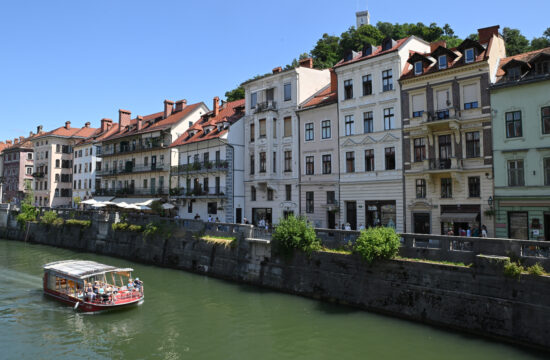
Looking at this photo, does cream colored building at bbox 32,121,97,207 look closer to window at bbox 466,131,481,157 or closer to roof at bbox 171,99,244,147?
roof at bbox 171,99,244,147

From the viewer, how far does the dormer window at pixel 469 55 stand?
2818 centimetres

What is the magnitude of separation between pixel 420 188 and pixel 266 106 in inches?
666

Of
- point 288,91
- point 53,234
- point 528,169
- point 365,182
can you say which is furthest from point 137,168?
point 528,169

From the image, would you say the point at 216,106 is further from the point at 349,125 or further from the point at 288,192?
→ the point at 349,125

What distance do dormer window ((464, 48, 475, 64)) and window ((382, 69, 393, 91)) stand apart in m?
5.39

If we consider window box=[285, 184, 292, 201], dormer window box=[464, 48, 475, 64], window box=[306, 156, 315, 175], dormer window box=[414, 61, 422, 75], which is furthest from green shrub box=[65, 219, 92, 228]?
dormer window box=[464, 48, 475, 64]

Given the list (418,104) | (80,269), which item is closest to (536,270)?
(418,104)

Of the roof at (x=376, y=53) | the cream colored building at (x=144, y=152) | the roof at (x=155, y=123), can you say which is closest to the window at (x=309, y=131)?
the roof at (x=376, y=53)

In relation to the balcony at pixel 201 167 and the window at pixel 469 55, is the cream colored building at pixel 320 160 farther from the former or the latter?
the window at pixel 469 55

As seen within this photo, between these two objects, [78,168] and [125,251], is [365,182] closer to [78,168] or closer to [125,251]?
[125,251]

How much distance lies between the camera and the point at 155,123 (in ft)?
186

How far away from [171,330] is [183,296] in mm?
5952

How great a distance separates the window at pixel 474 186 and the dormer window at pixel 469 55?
7772mm

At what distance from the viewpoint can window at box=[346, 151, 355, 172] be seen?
33.9 m
